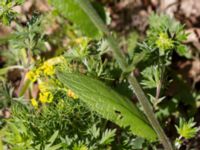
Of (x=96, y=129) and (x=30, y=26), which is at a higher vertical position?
(x=30, y=26)

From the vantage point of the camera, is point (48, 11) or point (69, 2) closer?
point (69, 2)

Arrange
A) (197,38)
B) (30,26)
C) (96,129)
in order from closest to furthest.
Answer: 1. (96,129)
2. (30,26)
3. (197,38)

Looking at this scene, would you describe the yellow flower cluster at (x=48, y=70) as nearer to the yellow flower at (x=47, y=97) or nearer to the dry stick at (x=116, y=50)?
→ the yellow flower at (x=47, y=97)

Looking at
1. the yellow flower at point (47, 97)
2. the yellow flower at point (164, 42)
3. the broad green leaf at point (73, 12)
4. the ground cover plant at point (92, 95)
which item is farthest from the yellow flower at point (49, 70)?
the broad green leaf at point (73, 12)

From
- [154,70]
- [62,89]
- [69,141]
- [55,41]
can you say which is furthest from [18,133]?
[55,41]

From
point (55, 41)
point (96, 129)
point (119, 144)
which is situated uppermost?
point (55, 41)

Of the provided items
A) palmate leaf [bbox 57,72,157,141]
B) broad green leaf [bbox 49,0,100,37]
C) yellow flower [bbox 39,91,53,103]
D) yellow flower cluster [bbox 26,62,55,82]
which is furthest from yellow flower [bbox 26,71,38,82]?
broad green leaf [bbox 49,0,100,37]

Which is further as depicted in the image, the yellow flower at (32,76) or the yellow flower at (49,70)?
the yellow flower at (32,76)

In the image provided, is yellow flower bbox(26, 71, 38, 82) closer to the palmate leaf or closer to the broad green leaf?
the palmate leaf

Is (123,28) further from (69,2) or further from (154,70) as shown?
(69,2)
